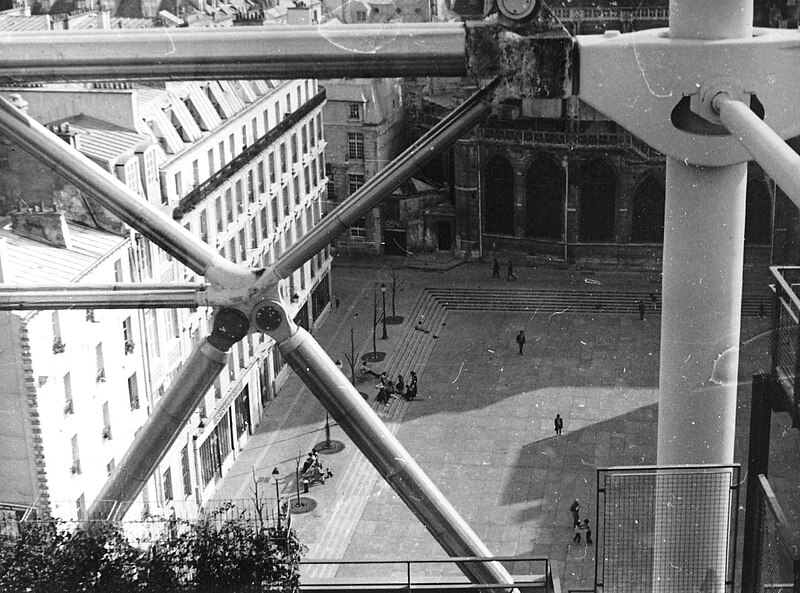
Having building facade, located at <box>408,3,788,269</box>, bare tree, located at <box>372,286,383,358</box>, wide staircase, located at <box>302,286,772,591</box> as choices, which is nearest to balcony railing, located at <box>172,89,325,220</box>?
building facade, located at <box>408,3,788,269</box>

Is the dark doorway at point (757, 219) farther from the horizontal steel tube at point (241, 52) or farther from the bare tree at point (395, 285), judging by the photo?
the bare tree at point (395, 285)

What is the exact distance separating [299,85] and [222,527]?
1.24 metres

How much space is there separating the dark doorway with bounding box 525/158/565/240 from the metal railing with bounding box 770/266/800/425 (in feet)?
28.6

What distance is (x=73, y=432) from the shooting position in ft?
12.5

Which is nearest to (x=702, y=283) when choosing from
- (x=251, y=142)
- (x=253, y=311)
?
(x=253, y=311)

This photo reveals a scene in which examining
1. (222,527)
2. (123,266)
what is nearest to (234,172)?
(222,527)

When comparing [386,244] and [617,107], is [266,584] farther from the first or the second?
[386,244]

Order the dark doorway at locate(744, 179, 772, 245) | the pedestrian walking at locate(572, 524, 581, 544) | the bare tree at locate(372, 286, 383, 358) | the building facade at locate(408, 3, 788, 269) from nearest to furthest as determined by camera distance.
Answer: the building facade at locate(408, 3, 788, 269) → the dark doorway at locate(744, 179, 772, 245) → the pedestrian walking at locate(572, 524, 581, 544) → the bare tree at locate(372, 286, 383, 358)

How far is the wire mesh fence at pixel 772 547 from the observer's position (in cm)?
193

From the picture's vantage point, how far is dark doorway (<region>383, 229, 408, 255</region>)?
884 inches

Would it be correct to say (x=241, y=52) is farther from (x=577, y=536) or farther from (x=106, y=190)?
(x=577, y=536)

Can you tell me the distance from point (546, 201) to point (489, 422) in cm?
425

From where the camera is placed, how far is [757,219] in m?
2.53

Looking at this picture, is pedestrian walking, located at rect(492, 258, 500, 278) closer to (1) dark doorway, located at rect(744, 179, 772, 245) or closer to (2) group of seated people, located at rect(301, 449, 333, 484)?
(2) group of seated people, located at rect(301, 449, 333, 484)
